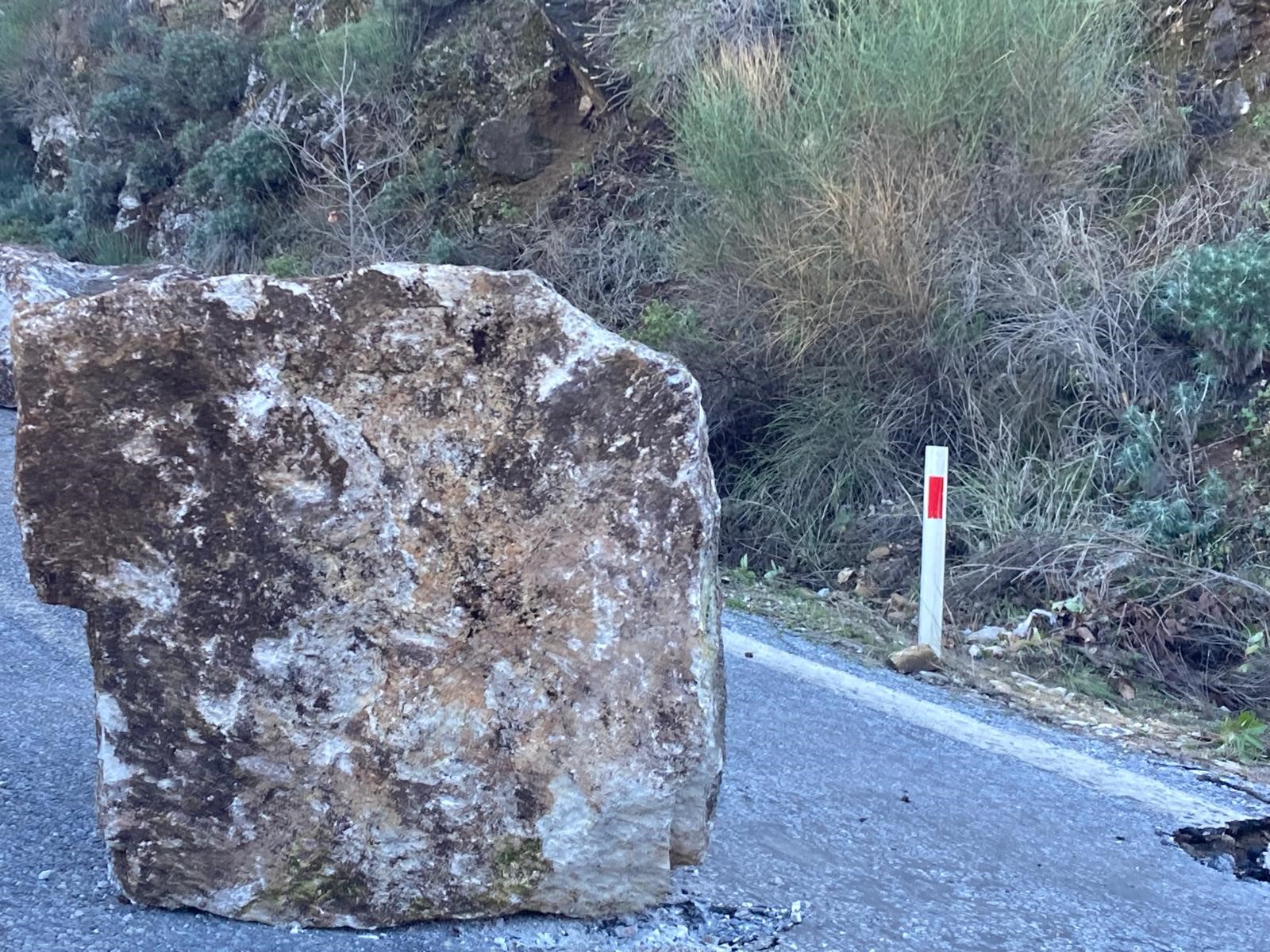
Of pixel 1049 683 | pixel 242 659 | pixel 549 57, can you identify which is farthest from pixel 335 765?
pixel 549 57

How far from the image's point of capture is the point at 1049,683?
18.9 feet

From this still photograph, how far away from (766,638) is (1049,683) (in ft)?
4.16

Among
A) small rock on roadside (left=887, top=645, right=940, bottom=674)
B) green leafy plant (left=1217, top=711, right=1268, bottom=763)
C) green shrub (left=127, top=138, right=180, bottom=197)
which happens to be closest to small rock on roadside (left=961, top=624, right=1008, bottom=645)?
small rock on roadside (left=887, top=645, right=940, bottom=674)

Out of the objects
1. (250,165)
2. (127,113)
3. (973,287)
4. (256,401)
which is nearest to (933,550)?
(973,287)

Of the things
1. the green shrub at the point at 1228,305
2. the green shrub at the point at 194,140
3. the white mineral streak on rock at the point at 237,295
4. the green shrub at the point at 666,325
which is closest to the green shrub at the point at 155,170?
the green shrub at the point at 194,140

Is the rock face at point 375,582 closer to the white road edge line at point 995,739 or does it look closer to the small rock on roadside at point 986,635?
the white road edge line at point 995,739

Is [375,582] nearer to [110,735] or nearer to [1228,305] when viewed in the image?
[110,735]

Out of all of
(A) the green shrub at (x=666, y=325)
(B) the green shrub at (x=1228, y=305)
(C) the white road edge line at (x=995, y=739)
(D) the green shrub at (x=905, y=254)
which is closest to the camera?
(C) the white road edge line at (x=995, y=739)

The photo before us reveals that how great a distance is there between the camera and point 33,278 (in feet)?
31.3

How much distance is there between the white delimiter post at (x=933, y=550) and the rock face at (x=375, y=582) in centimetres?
330

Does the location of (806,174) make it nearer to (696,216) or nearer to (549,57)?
(696,216)

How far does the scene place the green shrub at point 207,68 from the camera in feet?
52.4

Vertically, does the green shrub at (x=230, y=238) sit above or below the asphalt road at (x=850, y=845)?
above

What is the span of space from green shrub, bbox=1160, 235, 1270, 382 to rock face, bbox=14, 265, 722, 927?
5.43 metres
